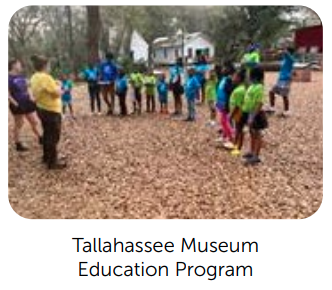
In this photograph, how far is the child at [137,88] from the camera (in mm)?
5654

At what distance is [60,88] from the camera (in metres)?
4.52

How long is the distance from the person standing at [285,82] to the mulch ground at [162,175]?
132 mm

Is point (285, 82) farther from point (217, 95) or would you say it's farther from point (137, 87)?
point (137, 87)

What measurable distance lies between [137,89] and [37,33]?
1.33 metres

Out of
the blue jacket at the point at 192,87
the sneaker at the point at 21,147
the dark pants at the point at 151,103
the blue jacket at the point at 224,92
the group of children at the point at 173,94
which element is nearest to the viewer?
the sneaker at the point at 21,147

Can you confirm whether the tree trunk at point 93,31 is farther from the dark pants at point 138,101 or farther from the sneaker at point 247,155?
the sneaker at point 247,155

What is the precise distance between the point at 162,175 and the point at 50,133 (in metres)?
0.87

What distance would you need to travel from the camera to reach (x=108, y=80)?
5387mm

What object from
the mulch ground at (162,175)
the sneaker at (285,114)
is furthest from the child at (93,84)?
the sneaker at (285,114)

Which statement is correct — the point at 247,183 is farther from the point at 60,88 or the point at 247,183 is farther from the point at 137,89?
the point at 137,89

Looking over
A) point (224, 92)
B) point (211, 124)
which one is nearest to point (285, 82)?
point (224, 92)

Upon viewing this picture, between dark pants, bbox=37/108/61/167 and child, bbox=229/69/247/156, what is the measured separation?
1.48m

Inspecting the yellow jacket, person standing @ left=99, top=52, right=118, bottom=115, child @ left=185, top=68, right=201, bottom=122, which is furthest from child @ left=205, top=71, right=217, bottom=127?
the yellow jacket

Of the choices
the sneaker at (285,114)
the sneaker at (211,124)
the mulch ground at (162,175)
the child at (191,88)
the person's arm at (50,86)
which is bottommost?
the mulch ground at (162,175)
